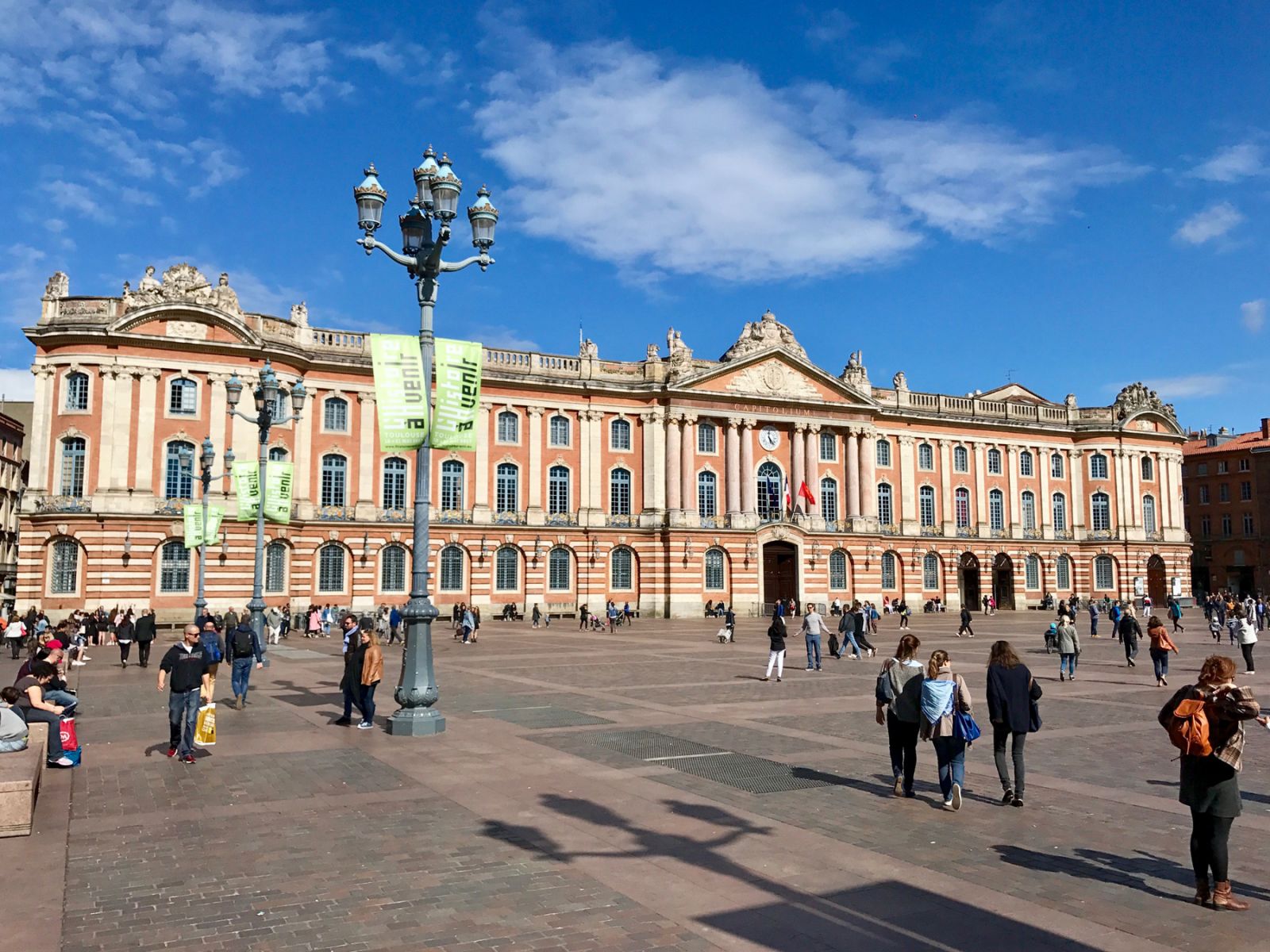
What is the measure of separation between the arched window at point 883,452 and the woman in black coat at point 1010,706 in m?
56.5

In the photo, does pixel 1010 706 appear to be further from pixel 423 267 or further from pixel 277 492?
pixel 277 492

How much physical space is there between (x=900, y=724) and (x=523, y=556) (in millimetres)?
45239

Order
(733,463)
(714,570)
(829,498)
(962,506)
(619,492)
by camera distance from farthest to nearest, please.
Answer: (962,506), (829,498), (733,463), (714,570), (619,492)

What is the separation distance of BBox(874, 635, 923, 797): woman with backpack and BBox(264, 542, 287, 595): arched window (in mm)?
42658

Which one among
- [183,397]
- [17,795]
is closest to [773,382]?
[183,397]

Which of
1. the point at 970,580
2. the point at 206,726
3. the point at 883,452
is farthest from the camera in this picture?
the point at 970,580

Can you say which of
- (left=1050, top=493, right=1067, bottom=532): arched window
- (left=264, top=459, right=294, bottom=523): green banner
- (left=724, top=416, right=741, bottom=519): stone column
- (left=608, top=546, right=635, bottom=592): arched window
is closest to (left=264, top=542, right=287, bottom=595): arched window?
(left=608, top=546, right=635, bottom=592): arched window

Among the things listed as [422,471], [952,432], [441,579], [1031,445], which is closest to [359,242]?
[422,471]

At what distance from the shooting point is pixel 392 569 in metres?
52.8

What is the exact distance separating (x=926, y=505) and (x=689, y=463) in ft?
61.0

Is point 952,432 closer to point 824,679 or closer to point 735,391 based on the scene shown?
point 735,391

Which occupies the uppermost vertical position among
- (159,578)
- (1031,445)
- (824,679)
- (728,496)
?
(1031,445)

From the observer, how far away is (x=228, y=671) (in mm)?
26781

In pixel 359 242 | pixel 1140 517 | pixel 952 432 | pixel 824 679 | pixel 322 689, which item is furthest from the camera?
pixel 1140 517
